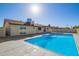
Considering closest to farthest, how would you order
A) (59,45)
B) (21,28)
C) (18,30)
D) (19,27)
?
(59,45) → (18,30) → (19,27) → (21,28)

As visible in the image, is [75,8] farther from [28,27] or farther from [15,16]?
[28,27]

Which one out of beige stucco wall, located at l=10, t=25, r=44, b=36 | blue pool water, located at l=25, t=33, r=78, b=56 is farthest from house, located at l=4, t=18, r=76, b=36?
blue pool water, located at l=25, t=33, r=78, b=56

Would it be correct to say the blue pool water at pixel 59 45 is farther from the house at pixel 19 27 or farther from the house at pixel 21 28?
the house at pixel 19 27

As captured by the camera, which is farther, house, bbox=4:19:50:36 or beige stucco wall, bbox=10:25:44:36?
beige stucco wall, bbox=10:25:44:36

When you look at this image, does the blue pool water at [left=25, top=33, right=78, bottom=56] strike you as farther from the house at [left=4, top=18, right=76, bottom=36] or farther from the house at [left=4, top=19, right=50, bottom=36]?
the house at [left=4, top=19, right=50, bottom=36]

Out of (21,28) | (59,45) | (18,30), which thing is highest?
(21,28)

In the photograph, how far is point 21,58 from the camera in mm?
4543

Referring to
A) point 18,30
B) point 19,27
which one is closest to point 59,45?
point 18,30

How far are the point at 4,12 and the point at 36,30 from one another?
585 centimetres

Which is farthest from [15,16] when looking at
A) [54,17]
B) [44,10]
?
[54,17]

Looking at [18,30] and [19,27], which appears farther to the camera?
[19,27]

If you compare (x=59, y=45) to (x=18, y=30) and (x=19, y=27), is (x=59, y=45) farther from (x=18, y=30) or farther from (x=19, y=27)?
(x=19, y=27)

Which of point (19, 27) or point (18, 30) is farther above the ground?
point (19, 27)

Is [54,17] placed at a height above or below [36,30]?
above
